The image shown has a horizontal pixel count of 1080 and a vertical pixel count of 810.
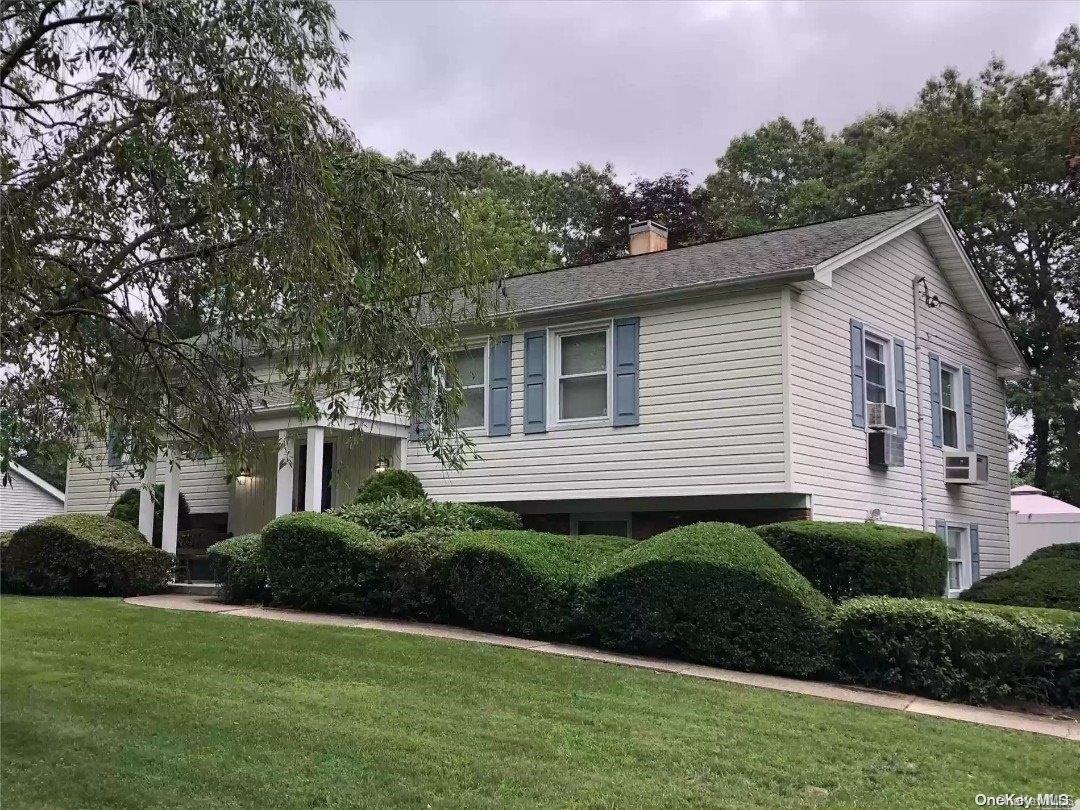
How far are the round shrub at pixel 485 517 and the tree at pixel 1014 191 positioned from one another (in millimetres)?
15692

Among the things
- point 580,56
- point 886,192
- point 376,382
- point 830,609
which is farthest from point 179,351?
point 886,192

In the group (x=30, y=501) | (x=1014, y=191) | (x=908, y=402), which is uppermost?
(x=1014, y=191)

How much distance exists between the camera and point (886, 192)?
2812cm

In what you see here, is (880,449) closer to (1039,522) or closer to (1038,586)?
(1038,586)

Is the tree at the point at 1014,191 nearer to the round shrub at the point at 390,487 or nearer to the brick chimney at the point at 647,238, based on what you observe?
the brick chimney at the point at 647,238

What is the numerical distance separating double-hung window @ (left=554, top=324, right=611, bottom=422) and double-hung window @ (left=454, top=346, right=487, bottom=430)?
1294 millimetres

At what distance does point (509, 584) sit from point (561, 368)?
4.84 m

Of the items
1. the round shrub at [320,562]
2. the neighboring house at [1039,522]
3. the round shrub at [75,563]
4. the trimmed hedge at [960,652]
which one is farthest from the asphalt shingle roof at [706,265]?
the neighboring house at [1039,522]

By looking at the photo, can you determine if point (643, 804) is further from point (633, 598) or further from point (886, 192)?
point (886, 192)

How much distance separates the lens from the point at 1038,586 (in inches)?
460

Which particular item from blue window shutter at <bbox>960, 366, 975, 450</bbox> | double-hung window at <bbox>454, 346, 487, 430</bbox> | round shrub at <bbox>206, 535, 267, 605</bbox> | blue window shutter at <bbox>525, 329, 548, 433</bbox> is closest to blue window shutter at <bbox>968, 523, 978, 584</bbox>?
blue window shutter at <bbox>960, 366, 975, 450</bbox>

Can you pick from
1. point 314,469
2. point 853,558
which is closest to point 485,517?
point 314,469

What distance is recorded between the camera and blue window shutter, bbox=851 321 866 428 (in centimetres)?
1364

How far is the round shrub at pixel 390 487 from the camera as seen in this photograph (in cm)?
1409
